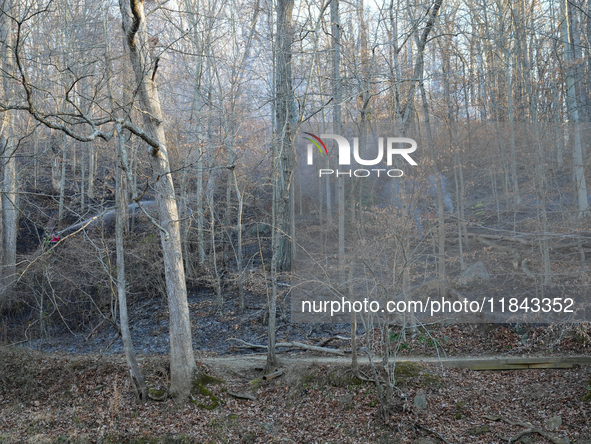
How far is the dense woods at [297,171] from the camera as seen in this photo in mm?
9867

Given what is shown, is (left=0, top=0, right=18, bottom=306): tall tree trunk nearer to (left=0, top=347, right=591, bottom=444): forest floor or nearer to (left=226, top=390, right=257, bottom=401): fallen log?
(left=0, top=347, right=591, bottom=444): forest floor

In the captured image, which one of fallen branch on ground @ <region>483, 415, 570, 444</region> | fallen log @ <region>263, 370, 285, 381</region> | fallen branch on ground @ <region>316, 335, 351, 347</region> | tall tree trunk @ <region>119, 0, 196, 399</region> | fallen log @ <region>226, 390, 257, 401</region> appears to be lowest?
fallen branch on ground @ <region>483, 415, 570, 444</region>

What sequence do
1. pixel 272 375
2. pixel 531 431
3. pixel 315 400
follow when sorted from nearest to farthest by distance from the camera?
pixel 531 431
pixel 315 400
pixel 272 375

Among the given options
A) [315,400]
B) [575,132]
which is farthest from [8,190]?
[575,132]

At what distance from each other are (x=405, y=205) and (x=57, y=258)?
1142 centimetres

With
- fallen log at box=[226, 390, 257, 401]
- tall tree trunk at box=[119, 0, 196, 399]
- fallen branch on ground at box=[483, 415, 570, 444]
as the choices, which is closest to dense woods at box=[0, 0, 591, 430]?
tall tree trunk at box=[119, 0, 196, 399]

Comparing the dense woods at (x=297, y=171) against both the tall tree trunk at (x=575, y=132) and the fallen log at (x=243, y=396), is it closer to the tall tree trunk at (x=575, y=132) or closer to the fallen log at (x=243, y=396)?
the tall tree trunk at (x=575, y=132)

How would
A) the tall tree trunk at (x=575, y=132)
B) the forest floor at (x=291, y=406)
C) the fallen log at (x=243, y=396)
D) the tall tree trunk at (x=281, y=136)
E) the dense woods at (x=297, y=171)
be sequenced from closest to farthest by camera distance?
the forest floor at (x=291, y=406)
the fallen log at (x=243, y=396)
the tall tree trunk at (x=281, y=136)
the dense woods at (x=297, y=171)
the tall tree trunk at (x=575, y=132)

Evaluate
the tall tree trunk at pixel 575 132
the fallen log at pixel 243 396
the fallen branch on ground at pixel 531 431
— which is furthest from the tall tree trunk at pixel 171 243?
the tall tree trunk at pixel 575 132

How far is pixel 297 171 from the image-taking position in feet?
69.9

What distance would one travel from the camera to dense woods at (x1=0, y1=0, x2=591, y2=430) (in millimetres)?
9867

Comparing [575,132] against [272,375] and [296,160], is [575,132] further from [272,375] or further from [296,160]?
[272,375]

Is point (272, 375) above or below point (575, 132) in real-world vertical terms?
below

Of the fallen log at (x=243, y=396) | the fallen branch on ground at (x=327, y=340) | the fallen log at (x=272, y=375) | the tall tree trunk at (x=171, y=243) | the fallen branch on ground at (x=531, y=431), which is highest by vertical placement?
the tall tree trunk at (x=171, y=243)
